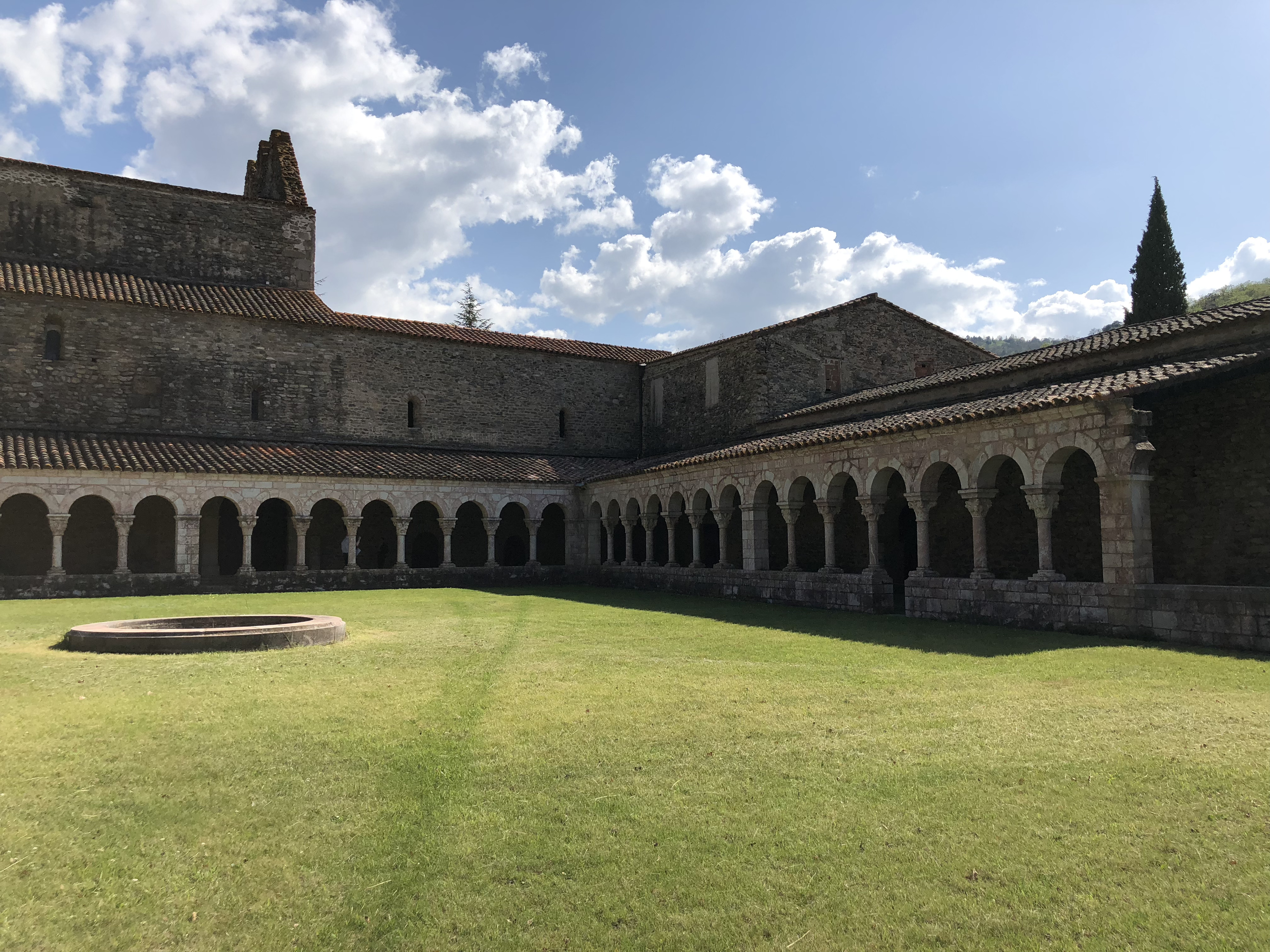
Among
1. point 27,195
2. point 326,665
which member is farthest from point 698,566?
point 27,195

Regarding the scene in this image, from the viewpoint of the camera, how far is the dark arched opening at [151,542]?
78.5 feet

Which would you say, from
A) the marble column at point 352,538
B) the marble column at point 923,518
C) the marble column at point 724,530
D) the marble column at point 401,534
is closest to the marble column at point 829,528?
the marble column at point 923,518

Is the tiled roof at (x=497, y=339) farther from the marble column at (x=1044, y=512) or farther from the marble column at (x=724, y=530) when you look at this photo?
the marble column at (x=1044, y=512)

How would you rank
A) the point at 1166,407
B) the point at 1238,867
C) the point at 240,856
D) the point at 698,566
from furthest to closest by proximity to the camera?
the point at 698,566 → the point at 1166,407 → the point at 240,856 → the point at 1238,867

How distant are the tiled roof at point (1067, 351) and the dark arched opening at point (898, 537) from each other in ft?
7.94

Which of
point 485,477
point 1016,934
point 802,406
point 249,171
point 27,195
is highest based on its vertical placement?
point 249,171

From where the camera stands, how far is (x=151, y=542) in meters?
24.0

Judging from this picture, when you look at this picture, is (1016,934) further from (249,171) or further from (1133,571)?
(249,171)

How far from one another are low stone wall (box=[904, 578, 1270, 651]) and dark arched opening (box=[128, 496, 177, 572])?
20.0 metres

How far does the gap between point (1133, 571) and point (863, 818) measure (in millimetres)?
8857

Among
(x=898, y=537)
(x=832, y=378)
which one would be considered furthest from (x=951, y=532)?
(x=832, y=378)

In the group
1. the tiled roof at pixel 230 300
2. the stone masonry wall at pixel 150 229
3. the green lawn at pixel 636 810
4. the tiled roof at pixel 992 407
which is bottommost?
the green lawn at pixel 636 810

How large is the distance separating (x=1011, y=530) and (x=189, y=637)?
14.8m

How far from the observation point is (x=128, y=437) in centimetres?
2383
